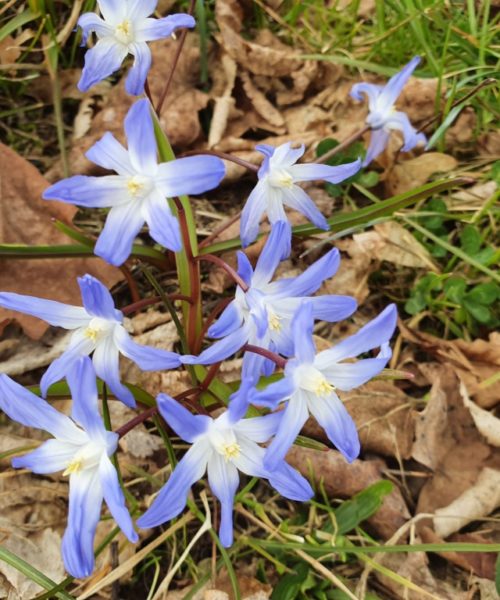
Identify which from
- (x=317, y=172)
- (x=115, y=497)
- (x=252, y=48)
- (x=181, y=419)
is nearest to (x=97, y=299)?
(x=181, y=419)

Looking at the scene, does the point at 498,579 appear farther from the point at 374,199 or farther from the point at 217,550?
the point at 374,199

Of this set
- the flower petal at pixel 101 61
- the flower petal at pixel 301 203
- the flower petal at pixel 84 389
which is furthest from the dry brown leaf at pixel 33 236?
the flower petal at pixel 84 389

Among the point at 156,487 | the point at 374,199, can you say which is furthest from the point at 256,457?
the point at 374,199

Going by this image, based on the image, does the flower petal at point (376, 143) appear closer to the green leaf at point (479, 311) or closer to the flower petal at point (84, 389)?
the green leaf at point (479, 311)

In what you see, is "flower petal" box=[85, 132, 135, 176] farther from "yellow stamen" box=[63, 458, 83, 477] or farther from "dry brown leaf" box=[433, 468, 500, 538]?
"dry brown leaf" box=[433, 468, 500, 538]

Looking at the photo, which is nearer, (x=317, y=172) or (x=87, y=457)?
(x=87, y=457)

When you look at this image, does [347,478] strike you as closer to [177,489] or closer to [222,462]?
[222,462]
